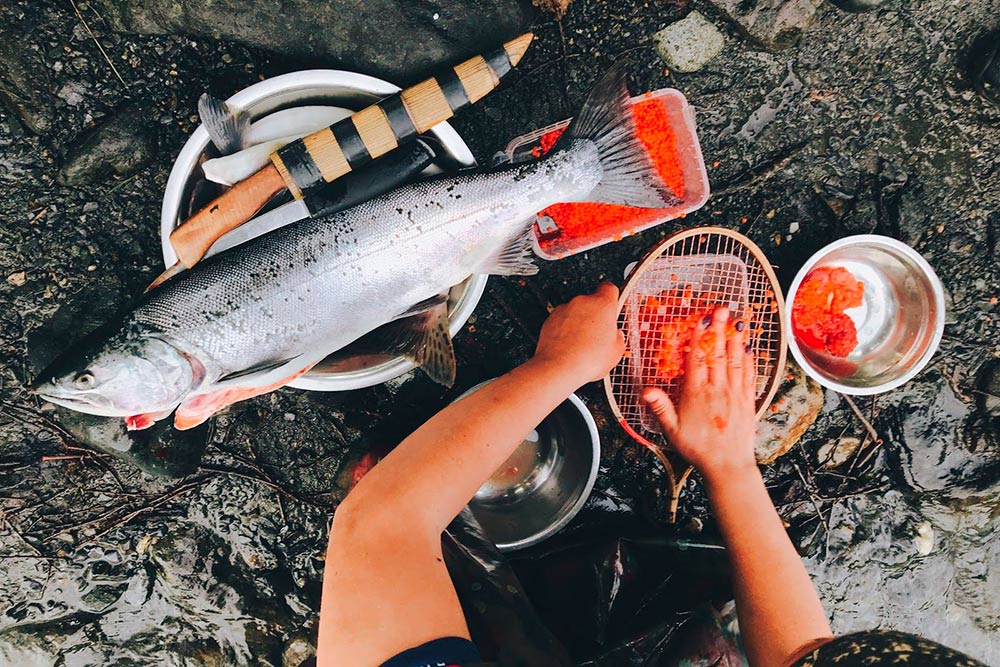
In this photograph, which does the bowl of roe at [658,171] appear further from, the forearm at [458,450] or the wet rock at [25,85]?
the wet rock at [25,85]

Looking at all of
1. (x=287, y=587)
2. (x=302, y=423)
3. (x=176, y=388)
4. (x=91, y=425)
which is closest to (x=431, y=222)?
(x=176, y=388)

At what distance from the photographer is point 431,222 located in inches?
74.1

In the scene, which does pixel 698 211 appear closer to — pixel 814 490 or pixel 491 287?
pixel 491 287

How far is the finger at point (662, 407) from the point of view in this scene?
2.24m

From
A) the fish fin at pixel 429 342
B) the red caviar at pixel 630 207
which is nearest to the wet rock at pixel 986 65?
the red caviar at pixel 630 207

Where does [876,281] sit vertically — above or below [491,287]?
below

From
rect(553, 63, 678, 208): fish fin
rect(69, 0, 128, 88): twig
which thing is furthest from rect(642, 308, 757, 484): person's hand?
rect(69, 0, 128, 88): twig

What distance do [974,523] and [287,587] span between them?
2765 millimetres

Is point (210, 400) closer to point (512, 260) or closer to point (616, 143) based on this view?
point (512, 260)

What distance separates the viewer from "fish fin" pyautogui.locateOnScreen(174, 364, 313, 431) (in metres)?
1.91

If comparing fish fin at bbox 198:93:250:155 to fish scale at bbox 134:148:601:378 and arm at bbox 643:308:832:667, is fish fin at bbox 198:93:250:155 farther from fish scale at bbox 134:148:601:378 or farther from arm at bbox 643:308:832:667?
arm at bbox 643:308:832:667

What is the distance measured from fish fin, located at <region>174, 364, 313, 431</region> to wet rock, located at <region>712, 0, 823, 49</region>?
1954 millimetres

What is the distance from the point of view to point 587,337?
7.07 feet

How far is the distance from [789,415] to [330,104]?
1978 mm
